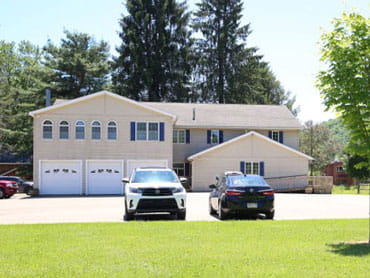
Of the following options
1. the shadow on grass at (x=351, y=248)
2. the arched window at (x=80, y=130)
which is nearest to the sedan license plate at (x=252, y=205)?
the shadow on grass at (x=351, y=248)

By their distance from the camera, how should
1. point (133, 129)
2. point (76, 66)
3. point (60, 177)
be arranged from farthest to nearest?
point (76, 66)
point (133, 129)
point (60, 177)

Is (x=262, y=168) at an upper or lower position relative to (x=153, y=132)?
lower

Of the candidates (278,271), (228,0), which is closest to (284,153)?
(228,0)

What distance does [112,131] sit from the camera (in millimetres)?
33219

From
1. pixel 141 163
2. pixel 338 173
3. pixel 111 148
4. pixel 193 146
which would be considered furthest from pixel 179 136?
pixel 338 173

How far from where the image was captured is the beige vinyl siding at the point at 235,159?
36.7 meters

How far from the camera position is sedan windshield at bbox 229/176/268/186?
15.5 m

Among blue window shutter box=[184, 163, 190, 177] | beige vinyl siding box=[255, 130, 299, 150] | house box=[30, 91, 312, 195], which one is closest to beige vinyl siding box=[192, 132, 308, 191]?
house box=[30, 91, 312, 195]

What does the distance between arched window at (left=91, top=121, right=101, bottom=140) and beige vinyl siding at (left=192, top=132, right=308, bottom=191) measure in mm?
7858

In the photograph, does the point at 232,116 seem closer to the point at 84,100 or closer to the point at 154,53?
the point at 84,100

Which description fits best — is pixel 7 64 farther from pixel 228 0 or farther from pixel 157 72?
pixel 228 0

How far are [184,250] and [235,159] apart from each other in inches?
1106

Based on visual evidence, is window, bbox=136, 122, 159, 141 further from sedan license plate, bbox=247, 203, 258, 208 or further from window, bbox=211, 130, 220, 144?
sedan license plate, bbox=247, 203, 258, 208

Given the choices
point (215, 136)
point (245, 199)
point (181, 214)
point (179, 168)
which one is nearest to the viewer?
point (245, 199)
